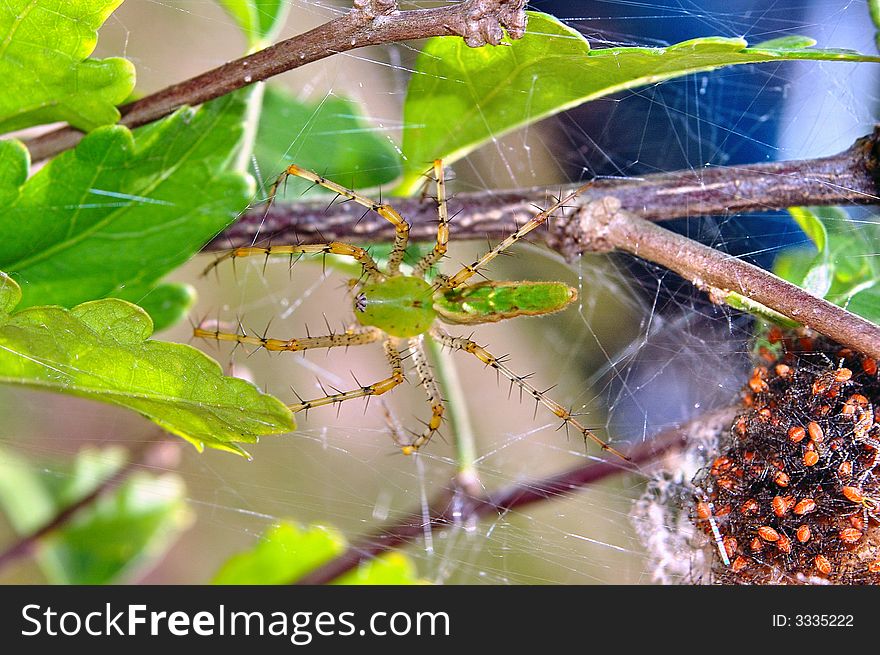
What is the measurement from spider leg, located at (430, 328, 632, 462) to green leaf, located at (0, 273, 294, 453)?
40.5 inches

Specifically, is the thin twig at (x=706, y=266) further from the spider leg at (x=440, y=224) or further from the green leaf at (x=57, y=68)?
the green leaf at (x=57, y=68)

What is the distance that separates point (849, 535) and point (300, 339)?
4.72 ft

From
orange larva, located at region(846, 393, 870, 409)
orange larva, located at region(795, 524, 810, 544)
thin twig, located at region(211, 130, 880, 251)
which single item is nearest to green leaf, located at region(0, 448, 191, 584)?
thin twig, located at region(211, 130, 880, 251)

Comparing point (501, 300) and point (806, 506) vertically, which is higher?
point (501, 300)

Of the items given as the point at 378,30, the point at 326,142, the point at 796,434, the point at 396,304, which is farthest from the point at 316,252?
the point at 796,434

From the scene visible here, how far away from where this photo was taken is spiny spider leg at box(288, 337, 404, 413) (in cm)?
172

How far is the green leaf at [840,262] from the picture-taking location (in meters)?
1.38

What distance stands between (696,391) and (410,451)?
0.85 meters

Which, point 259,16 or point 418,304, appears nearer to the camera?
point 259,16

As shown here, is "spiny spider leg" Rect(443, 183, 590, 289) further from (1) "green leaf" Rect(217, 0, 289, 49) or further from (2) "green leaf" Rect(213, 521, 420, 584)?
(2) "green leaf" Rect(213, 521, 420, 584)

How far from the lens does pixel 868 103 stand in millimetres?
1931

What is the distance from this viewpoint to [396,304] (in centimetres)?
196

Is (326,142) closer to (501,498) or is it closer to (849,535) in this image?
(501,498)

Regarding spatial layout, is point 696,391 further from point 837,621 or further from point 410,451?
point 410,451
